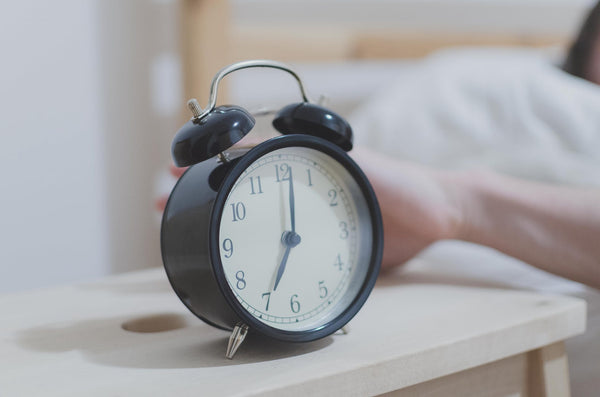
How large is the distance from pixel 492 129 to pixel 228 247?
2.70 feet

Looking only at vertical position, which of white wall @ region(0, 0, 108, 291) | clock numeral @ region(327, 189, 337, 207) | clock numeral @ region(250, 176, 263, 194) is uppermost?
clock numeral @ region(250, 176, 263, 194)

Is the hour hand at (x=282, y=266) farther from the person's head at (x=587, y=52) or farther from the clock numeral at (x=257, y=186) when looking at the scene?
the person's head at (x=587, y=52)

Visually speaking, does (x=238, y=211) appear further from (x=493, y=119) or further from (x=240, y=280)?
(x=493, y=119)

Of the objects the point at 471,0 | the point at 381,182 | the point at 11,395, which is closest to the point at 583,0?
the point at 471,0

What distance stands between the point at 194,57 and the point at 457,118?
0.57 meters

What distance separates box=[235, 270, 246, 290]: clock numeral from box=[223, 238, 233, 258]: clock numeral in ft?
0.06

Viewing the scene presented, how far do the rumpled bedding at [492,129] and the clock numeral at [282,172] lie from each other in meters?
0.35

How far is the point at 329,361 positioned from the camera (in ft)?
1.75

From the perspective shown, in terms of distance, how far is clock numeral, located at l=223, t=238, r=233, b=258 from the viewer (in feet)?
1.76

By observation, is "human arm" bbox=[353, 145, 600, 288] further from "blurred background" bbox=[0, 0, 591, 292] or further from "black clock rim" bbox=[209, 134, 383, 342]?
"blurred background" bbox=[0, 0, 591, 292]

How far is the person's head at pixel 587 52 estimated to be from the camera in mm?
1347

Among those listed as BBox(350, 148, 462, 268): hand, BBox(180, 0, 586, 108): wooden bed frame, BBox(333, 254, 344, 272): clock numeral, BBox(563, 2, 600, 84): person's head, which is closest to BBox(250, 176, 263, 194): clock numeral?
BBox(333, 254, 344, 272): clock numeral

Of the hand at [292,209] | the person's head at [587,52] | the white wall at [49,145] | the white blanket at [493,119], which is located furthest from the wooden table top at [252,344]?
the person's head at [587,52]

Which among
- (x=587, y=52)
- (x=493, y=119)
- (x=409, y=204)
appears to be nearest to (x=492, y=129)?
(x=493, y=119)
